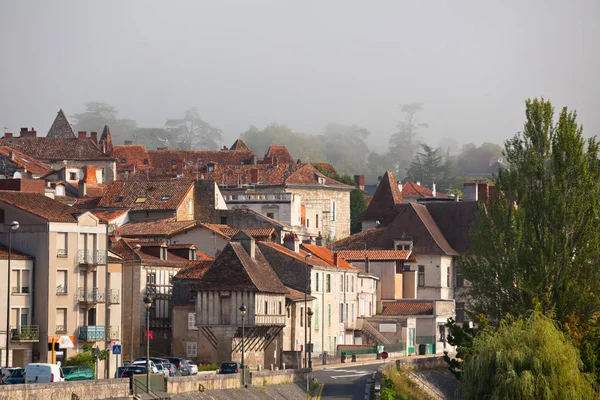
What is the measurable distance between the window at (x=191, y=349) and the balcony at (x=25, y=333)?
12.8 meters

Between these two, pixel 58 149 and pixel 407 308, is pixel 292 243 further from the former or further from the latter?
pixel 58 149

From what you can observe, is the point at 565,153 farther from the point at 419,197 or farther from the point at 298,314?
the point at 419,197

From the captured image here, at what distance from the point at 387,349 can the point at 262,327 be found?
57.1ft

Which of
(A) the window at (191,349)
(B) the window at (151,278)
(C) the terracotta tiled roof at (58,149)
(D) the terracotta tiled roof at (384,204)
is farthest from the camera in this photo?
(C) the terracotta tiled roof at (58,149)

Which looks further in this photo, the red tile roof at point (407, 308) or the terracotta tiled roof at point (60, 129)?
the terracotta tiled roof at point (60, 129)

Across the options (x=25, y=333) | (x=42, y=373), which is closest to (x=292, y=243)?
(x=25, y=333)

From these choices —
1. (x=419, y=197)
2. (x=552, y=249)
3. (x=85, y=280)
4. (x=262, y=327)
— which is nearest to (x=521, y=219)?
(x=552, y=249)

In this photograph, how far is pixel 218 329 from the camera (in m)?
83.0

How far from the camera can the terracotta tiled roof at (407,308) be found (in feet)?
349

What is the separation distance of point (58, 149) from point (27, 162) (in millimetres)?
12993

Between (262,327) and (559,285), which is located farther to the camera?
(262,327)

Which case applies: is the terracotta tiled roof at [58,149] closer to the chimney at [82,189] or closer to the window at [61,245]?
the chimney at [82,189]

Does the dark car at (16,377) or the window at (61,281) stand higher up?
the window at (61,281)

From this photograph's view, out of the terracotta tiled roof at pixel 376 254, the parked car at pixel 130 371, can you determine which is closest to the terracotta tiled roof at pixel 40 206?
the parked car at pixel 130 371
